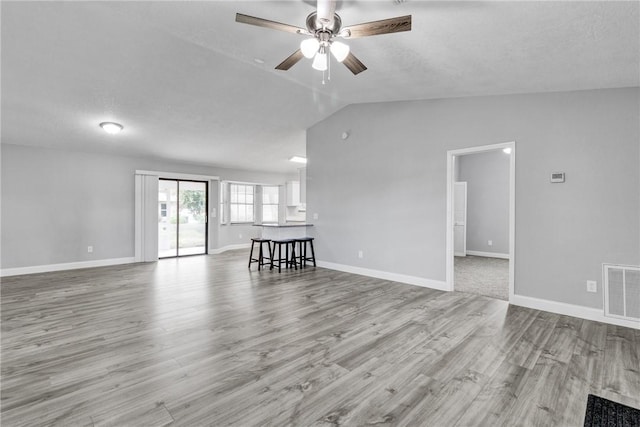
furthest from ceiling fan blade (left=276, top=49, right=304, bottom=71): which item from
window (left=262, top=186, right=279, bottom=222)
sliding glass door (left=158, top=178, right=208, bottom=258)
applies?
window (left=262, top=186, right=279, bottom=222)

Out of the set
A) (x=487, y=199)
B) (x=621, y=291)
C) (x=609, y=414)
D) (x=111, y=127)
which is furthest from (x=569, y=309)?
(x=111, y=127)

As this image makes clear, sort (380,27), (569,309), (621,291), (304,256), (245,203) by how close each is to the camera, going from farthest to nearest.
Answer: (245,203), (304,256), (569,309), (621,291), (380,27)

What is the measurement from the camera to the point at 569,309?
11.9 ft

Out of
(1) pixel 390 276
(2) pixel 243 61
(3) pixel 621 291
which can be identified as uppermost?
(2) pixel 243 61

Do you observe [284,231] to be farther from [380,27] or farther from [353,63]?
[380,27]

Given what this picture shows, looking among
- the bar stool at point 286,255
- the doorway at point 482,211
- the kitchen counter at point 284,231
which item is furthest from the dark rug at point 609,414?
the kitchen counter at point 284,231

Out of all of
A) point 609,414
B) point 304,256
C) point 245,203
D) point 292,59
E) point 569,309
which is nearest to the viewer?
point 609,414

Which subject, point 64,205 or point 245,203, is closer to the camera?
point 64,205

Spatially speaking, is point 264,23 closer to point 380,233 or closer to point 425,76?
point 425,76

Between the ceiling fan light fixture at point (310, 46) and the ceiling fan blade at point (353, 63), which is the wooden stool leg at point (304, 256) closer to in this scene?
the ceiling fan blade at point (353, 63)

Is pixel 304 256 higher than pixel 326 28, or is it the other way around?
pixel 326 28

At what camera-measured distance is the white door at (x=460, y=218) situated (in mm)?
8008

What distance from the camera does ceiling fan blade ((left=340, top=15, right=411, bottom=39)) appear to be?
214 cm

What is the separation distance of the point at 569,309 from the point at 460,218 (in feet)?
15.2
